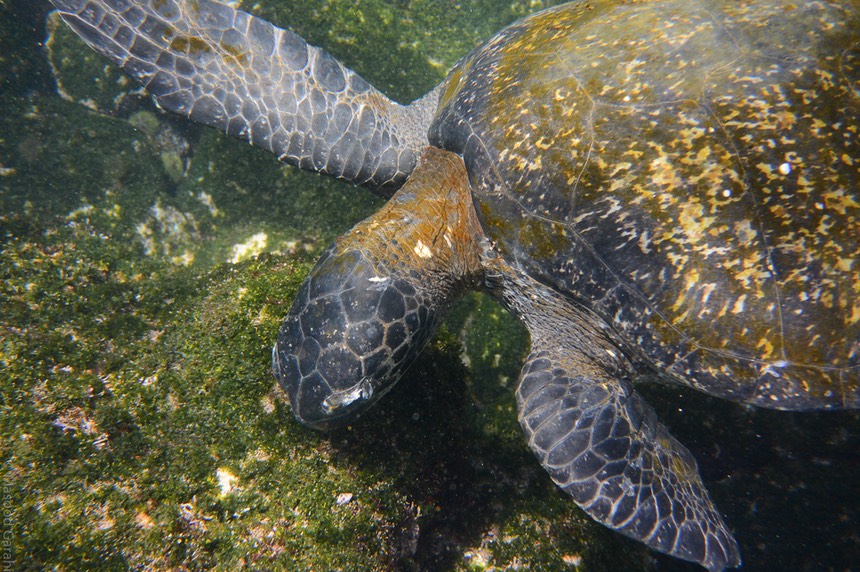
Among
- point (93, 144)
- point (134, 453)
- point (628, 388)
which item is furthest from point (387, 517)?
point (93, 144)

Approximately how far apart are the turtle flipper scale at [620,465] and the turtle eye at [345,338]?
939 millimetres

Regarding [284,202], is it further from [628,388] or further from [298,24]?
[628,388]

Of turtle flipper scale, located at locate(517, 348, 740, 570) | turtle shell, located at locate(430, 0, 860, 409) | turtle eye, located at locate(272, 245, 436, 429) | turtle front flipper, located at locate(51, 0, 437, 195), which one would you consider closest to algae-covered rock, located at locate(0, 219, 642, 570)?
turtle eye, located at locate(272, 245, 436, 429)

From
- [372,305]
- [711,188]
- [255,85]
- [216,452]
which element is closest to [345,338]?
[372,305]

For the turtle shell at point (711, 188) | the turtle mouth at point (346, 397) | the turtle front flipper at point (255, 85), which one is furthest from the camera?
the turtle front flipper at point (255, 85)

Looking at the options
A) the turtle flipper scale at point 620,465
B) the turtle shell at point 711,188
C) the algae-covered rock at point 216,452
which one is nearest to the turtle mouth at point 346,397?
the algae-covered rock at point 216,452

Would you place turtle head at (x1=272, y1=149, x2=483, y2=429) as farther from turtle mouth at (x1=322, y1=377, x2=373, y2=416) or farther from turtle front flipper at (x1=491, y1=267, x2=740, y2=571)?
turtle front flipper at (x1=491, y1=267, x2=740, y2=571)

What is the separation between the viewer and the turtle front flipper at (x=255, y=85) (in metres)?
3.01

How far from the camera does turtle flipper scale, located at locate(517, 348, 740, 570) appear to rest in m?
2.14

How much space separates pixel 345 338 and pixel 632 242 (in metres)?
1.67

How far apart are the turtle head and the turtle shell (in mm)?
537

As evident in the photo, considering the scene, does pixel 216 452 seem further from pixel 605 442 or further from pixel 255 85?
pixel 255 85

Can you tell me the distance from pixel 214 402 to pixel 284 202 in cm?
230

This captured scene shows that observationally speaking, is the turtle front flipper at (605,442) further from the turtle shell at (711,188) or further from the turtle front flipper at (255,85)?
the turtle front flipper at (255,85)
